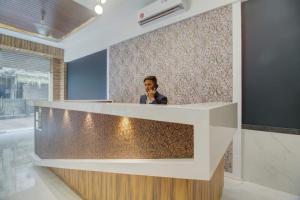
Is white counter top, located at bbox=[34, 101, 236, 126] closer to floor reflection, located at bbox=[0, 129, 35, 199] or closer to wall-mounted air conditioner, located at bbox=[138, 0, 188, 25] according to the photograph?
floor reflection, located at bbox=[0, 129, 35, 199]

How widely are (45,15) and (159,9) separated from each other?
2.44m

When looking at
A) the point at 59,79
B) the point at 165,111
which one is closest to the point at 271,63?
the point at 165,111

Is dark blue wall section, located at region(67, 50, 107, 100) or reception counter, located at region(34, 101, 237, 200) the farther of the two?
dark blue wall section, located at region(67, 50, 107, 100)

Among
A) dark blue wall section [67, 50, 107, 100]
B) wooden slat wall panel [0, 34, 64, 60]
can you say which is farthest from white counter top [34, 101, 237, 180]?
wooden slat wall panel [0, 34, 64, 60]

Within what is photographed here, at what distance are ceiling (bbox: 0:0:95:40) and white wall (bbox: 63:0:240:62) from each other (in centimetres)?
52

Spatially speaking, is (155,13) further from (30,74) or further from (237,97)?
(30,74)

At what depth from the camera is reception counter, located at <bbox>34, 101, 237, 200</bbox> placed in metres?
1.15

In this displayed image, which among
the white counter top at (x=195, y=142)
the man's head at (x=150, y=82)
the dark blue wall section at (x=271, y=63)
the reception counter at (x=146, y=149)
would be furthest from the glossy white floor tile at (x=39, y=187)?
the man's head at (x=150, y=82)

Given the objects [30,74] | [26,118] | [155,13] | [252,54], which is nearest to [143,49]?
[155,13]

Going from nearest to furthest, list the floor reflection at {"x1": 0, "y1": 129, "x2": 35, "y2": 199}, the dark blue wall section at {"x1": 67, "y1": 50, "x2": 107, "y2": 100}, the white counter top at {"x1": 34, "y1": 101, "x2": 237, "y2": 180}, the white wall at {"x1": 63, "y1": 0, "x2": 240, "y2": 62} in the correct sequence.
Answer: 1. the white counter top at {"x1": 34, "y1": 101, "x2": 237, "y2": 180}
2. the floor reflection at {"x1": 0, "y1": 129, "x2": 35, "y2": 199}
3. the white wall at {"x1": 63, "y1": 0, "x2": 240, "y2": 62}
4. the dark blue wall section at {"x1": 67, "y1": 50, "x2": 107, "y2": 100}

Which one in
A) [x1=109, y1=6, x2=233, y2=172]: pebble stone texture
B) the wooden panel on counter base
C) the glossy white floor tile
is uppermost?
[x1=109, y1=6, x2=233, y2=172]: pebble stone texture

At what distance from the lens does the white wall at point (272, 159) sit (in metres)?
2.39

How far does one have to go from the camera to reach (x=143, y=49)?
14.3ft

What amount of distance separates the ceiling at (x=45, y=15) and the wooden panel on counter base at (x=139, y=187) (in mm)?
3126
